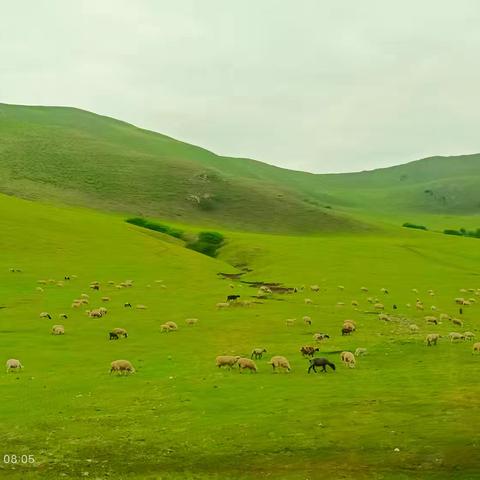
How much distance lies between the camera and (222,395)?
82.4ft

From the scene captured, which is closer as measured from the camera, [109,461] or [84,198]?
[109,461]

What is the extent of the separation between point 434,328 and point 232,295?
19.1 m

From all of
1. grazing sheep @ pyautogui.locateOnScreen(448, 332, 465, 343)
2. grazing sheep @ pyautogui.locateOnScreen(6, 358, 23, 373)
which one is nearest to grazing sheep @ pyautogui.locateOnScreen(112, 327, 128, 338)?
grazing sheep @ pyautogui.locateOnScreen(6, 358, 23, 373)

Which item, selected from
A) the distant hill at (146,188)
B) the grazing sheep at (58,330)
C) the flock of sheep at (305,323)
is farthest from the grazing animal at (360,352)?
the distant hill at (146,188)

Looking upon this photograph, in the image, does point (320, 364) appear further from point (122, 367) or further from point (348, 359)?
point (122, 367)

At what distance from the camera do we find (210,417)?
2206 cm

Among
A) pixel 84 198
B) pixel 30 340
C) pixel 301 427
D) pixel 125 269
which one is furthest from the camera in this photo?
pixel 84 198

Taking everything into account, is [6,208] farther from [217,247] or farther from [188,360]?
[188,360]

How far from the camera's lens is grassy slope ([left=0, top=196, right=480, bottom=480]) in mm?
17938

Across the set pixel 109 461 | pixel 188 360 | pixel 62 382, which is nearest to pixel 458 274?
pixel 188 360

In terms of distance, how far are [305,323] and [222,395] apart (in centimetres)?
2258

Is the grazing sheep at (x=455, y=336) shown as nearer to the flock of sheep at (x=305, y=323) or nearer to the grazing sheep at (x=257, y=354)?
the flock of sheep at (x=305, y=323)

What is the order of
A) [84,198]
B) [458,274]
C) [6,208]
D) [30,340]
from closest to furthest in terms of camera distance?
1. [30,340]
2. [458,274]
3. [6,208]
4. [84,198]

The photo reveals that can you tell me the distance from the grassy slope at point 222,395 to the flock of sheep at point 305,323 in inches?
25.1
